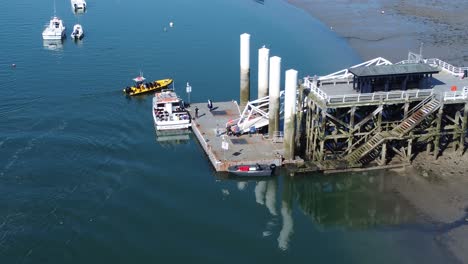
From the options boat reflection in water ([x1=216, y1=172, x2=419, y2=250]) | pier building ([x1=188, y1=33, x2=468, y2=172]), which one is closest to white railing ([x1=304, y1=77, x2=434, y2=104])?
pier building ([x1=188, y1=33, x2=468, y2=172])

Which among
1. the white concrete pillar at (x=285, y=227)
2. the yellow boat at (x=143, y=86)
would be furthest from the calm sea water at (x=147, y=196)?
the yellow boat at (x=143, y=86)

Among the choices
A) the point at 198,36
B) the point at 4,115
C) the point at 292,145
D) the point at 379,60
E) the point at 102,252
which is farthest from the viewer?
the point at 198,36

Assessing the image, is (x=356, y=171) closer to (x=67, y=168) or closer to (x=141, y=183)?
(x=141, y=183)

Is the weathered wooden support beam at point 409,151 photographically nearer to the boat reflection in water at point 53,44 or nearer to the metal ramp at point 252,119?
the metal ramp at point 252,119

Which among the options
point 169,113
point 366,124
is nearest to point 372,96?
point 366,124

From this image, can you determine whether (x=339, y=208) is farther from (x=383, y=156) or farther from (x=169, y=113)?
(x=169, y=113)

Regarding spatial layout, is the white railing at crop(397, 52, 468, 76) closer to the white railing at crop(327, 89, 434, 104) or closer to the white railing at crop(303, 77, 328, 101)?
the white railing at crop(327, 89, 434, 104)

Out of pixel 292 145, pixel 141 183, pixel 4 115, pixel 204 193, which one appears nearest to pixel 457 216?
pixel 292 145
